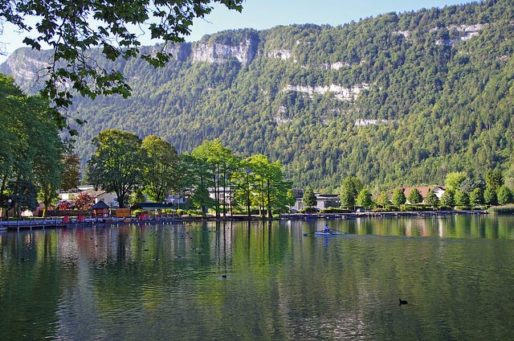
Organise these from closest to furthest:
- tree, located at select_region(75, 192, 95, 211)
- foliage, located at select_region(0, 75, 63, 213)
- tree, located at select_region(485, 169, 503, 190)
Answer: foliage, located at select_region(0, 75, 63, 213) < tree, located at select_region(75, 192, 95, 211) < tree, located at select_region(485, 169, 503, 190)

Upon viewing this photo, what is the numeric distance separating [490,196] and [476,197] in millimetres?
4148

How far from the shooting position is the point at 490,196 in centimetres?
18162

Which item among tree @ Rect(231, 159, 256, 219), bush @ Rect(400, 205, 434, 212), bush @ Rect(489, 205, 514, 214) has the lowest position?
bush @ Rect(489, 205, 514, 214)

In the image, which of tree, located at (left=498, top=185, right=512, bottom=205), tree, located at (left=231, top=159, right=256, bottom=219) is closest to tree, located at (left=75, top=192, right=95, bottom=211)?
tree, located at (left=231, top=159, right=256, bottom=219)

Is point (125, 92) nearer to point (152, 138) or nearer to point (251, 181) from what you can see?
point (251, 181)

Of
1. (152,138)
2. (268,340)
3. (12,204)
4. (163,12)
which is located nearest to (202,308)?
(268,340)

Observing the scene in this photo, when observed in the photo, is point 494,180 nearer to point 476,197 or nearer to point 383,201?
point 476,197

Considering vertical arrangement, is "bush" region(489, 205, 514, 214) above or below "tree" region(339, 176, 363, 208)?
below

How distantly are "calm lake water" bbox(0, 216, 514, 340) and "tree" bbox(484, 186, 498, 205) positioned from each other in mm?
138430

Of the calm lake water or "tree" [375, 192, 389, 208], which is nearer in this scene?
the calm lake water

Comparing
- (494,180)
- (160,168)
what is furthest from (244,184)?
(494,180)

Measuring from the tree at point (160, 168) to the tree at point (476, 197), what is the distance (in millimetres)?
105275

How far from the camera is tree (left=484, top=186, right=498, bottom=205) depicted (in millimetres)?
181625

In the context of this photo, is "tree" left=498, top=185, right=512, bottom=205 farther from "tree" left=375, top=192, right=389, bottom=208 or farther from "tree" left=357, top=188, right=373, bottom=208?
"tree" left=357, top=188, right=373, bottom=208
